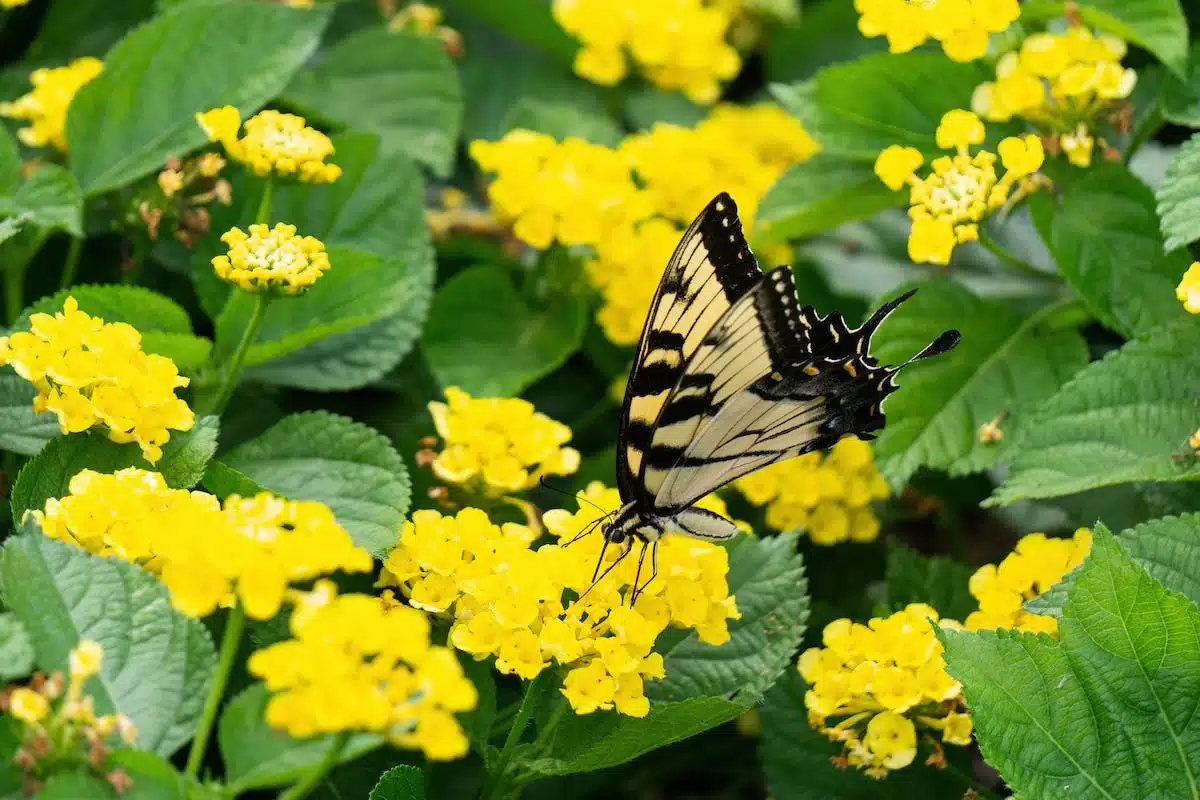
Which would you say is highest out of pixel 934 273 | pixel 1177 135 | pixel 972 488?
pixel 1177 135

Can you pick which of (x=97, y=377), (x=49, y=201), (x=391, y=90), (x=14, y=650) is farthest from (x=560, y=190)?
(x=14, y=650)

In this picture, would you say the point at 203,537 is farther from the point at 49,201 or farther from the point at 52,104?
the point at 52,104

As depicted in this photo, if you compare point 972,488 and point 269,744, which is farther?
point 972,488

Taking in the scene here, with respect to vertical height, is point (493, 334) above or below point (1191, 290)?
below

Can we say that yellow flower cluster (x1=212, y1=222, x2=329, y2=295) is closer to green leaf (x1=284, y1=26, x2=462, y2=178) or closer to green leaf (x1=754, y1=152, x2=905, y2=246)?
green leaf (x1=284, y1=26, x2=462, y2=178)

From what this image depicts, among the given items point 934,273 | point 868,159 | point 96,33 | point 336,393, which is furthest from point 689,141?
point 96,33

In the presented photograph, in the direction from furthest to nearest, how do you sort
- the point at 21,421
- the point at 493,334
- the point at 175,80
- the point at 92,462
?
1. the point at 493,334
2. the point at 175,80
3. the point at 21,421
4. the point at 92,462

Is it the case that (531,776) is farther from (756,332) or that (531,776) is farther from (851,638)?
(756,332)

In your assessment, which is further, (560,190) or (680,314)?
(560,190)
